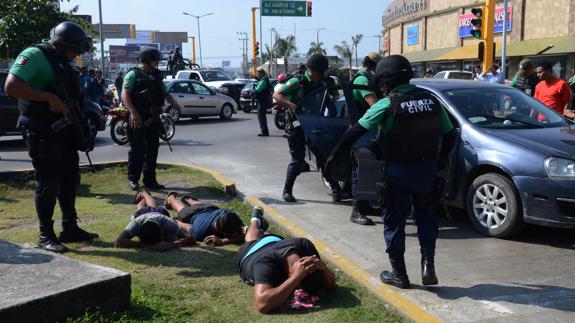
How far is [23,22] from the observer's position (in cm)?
1081

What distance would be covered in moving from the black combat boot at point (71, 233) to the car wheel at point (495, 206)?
371cm

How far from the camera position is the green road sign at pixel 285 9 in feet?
131

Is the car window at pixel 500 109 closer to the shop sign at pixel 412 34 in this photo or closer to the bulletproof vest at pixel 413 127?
the bulletproof vest at pixel 413 127

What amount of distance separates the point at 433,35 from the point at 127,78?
36.0 metres

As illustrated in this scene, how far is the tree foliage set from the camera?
10.6m

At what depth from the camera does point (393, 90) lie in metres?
4.22

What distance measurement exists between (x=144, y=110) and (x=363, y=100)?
2907mm

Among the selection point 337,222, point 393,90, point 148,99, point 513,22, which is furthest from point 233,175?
point 513,22

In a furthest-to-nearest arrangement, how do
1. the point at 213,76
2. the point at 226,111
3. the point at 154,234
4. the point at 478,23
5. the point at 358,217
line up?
the point at 213,76
the point at 226,111
the point at 478,23
the point at 358,217
the point at 154,234

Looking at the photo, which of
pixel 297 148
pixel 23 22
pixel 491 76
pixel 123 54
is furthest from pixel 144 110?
pixel 123 54

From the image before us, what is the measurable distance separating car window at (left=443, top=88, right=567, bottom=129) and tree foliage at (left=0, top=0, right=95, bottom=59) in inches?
313

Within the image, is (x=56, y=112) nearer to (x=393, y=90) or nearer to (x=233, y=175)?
(x=393, y=90)

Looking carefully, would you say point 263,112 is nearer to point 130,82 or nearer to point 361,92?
point 130,82

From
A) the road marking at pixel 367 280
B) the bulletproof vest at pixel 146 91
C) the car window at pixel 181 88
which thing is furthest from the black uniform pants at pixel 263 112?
the road marking at pixel 367 280
